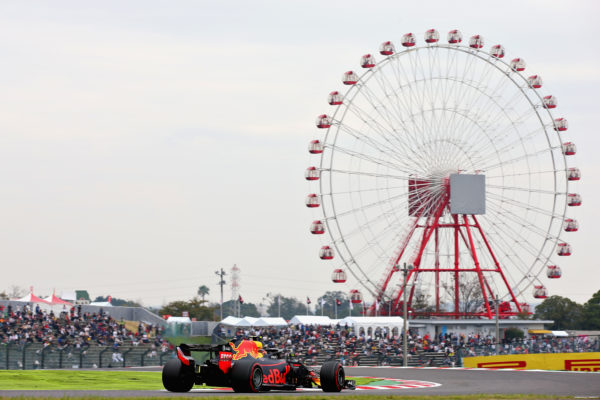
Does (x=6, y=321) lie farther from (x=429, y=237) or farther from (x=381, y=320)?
(x=429, y=237)

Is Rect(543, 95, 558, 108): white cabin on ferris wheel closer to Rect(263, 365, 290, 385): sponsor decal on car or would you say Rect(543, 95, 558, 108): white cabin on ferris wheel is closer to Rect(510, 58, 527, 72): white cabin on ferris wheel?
Rect(510, 58, 527, 72): white cabin on ferris wheel

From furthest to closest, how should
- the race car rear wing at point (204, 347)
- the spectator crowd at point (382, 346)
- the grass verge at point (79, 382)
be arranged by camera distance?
the spectator crowd at point (382, 346) < the grass verge at point (79, 382) < the race car rear wing at point (204, 347)

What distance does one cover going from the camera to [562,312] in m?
133

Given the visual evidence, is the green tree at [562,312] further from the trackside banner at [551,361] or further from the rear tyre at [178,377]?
the rear tyre at [178,377]

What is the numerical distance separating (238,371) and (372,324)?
4767cm

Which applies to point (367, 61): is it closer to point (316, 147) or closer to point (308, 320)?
point (316, 147)

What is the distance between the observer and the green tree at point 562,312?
430 ft

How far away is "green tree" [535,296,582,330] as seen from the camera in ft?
430

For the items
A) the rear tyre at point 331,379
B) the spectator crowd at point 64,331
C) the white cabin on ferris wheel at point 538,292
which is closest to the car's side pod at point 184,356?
the rear tyre at point 331,379

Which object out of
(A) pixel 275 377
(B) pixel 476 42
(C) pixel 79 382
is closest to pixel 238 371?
(A) pixel 275 377

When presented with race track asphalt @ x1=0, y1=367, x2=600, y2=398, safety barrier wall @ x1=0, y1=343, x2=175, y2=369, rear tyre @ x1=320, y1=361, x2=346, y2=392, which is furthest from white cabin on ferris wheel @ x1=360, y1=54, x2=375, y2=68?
rear tyre @ x1=320, y1=361, x2=346, y2=392

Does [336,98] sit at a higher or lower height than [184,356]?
higher

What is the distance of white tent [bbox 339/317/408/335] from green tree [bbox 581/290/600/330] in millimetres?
61090

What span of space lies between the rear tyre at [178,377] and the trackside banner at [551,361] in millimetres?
25375
